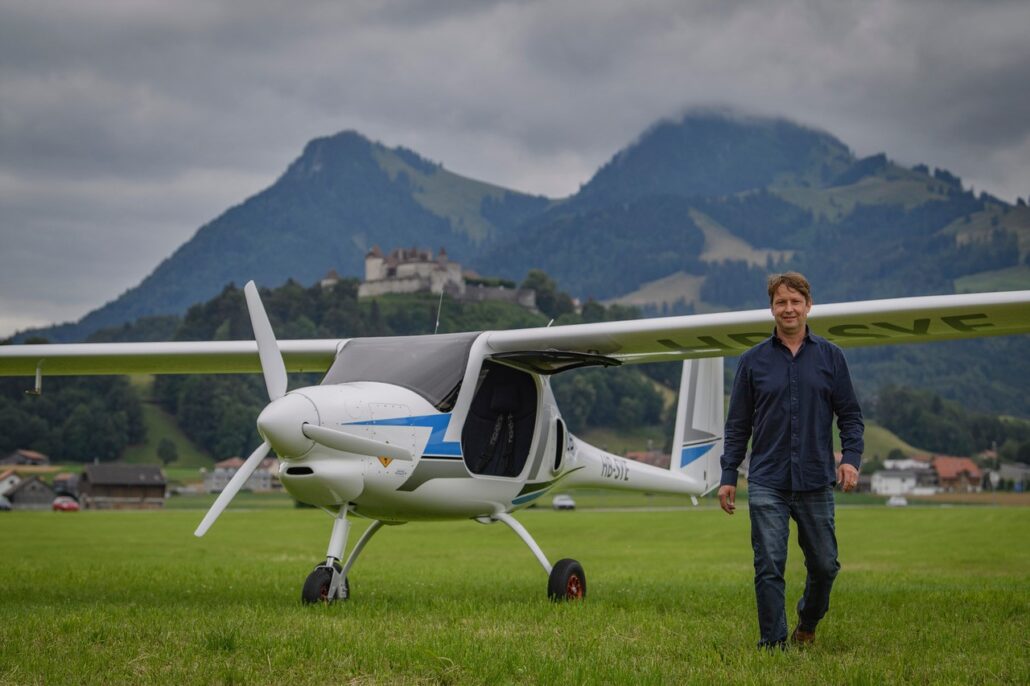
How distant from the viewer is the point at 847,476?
6.30m

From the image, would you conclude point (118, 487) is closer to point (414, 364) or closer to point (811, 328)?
point (414, 364)

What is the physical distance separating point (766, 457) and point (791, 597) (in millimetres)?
4204

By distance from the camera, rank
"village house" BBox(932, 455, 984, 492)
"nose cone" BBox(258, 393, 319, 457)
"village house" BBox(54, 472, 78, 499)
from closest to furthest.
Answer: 1. "nose cone" BBox(258, 393, 319, 457)
2. "village house" BBox(54, 472, 78, 499)
3. "village house" BBox(932, 455, 984, 492)

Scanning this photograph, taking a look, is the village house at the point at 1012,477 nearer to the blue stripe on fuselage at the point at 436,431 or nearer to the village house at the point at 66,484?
the village house at the point at 66,484

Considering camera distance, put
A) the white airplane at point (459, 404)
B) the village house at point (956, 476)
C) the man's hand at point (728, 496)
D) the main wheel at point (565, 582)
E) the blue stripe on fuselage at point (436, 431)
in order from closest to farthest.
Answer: the man's hand at point (728, 496), the white airplane at point (459, 404), the blue stripe on fuselage at point (436, 431), the main wheel at point (565, 582), the village house at point (956, 476)

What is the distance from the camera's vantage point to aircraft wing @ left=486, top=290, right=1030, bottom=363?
964 centimetres

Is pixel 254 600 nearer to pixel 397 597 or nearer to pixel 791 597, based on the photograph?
pixel 397 597

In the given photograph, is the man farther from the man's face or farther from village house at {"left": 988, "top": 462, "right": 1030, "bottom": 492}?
village house at {"left": 988, "top": 462, "right": 1030, "bottom": 492}

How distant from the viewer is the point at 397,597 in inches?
399

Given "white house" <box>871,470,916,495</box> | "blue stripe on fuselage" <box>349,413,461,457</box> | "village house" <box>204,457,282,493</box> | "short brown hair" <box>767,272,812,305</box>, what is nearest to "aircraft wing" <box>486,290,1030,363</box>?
"blue stripe on fuselage" <box>349,413,461,457</box>

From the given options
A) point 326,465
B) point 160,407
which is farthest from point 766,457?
point 160,407

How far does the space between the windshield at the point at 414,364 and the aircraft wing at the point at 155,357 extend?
5.32ft

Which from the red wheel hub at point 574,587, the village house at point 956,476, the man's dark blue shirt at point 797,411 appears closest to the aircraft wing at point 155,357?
the red wheel hub at point 574,587

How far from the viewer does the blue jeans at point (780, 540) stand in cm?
639
